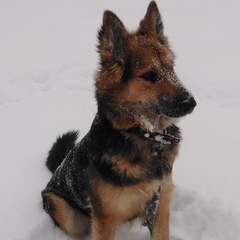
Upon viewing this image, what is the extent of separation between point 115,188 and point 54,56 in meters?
6.93

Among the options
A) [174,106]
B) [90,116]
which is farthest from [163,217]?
[90,116]

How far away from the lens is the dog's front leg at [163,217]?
11.7 ft

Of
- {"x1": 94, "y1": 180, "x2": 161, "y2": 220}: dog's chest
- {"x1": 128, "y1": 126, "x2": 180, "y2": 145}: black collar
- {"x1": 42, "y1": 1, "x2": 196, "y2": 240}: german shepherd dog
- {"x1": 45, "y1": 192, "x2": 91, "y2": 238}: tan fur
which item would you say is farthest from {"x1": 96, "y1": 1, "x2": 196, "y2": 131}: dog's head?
{"x1": 45, "y1": 192, "x2": 91, "y2": 238}: tan fur

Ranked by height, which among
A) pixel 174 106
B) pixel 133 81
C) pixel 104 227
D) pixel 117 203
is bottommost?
pixel 104 227

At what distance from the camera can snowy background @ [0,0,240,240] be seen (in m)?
3.97

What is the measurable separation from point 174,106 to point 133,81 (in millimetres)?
409

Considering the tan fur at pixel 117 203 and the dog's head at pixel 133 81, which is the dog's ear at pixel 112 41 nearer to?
the dog's head at pixel 133 81

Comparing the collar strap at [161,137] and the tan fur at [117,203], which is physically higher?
the collar strap at [161,137]

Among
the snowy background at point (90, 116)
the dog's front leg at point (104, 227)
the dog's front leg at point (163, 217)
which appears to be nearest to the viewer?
the dog's front leg at point (104, 227)

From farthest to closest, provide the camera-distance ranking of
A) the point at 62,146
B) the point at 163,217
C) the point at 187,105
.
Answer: the point at 62,146, the point at 163,217, the point at 187,105

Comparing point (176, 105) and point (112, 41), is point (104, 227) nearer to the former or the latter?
point (176, 105)

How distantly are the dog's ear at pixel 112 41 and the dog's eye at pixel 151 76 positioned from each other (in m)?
0.25

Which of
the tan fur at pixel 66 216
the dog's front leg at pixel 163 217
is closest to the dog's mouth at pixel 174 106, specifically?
the dog's front leg at pixel 163 217

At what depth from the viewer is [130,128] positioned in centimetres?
316
